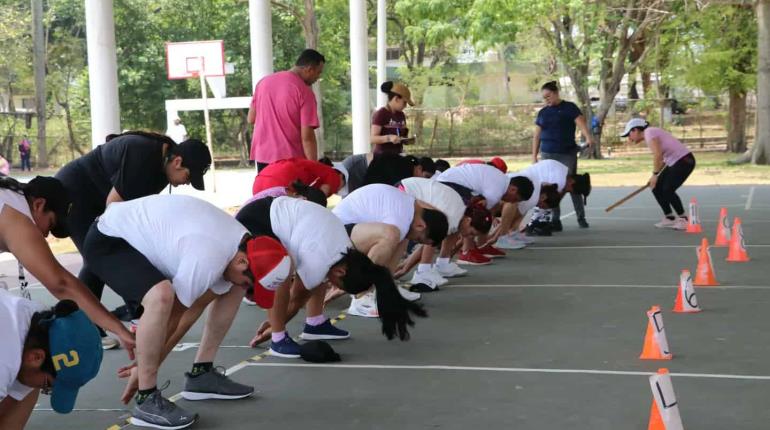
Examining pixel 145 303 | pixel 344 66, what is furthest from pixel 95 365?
pixel 344 66

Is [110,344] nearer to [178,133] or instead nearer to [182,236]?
[182,236]

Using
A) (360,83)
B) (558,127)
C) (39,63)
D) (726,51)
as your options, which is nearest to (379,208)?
(558,127)

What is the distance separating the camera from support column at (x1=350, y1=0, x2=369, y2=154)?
21.0m

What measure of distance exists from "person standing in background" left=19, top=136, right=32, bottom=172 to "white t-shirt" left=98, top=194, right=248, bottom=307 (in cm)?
3488

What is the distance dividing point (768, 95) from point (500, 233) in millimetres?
18631

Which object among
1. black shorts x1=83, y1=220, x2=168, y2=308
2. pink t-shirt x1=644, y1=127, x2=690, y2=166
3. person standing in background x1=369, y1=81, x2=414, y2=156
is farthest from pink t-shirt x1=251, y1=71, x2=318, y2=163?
pink t-shirt x1=644, y1=127, x2=690, y2=166

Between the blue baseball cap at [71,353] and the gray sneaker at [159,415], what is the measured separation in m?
1.49

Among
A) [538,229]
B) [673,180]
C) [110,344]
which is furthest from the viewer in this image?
[538,229]

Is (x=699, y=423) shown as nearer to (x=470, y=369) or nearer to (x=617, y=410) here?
(x=617, y=410)

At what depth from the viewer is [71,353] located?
133 inches

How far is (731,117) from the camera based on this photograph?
3569cm

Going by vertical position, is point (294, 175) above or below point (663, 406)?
above

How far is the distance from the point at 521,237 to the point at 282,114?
443cm

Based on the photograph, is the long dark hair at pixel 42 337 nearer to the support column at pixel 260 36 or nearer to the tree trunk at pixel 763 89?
the support column at pixel 260 36
